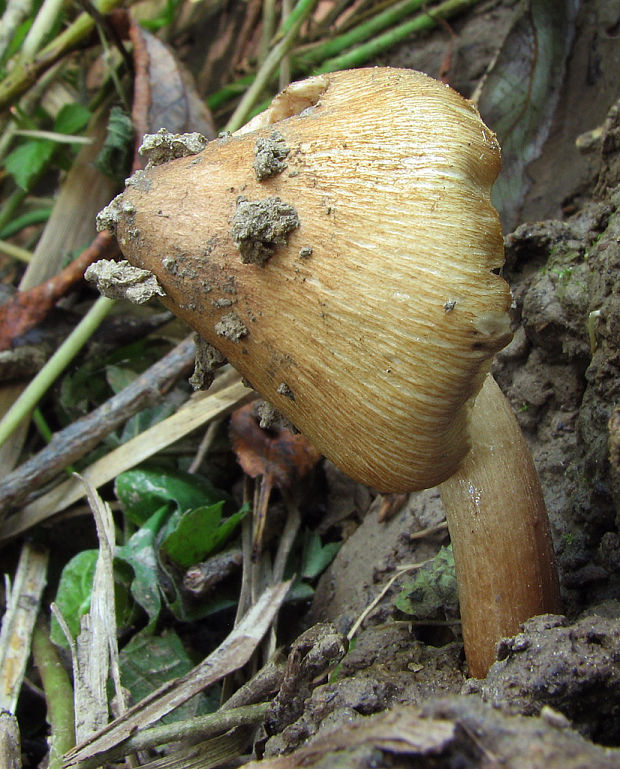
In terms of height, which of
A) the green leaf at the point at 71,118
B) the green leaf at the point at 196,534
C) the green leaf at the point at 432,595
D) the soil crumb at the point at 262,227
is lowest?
the green leaf at the point at 432,595

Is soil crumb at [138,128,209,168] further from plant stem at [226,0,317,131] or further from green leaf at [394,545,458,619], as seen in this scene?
plant stem at [226,0,317,131]

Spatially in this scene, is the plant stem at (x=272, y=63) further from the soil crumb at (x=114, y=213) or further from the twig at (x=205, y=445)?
the soil crumb at (x=114, y=213)

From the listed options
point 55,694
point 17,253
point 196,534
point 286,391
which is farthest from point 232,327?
point 17,253

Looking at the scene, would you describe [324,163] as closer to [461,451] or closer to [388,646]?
[461,451]

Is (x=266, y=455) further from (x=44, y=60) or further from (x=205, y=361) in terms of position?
(x=44, y=60)

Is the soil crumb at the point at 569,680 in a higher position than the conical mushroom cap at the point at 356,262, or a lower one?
lower

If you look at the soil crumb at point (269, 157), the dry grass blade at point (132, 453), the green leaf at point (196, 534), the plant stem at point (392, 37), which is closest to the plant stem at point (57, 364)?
the dry grass blade at point (132, 453)

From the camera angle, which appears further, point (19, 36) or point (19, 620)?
point (19, 36)
